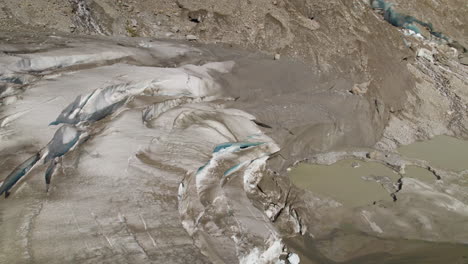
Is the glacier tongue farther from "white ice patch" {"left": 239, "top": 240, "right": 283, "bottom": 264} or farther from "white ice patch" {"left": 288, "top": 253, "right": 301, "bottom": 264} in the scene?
"white ice patch" {"left": 288, "top": 253, "right": 301, "bottom": 264}

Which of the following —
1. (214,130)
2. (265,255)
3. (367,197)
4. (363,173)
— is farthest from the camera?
(363,173)

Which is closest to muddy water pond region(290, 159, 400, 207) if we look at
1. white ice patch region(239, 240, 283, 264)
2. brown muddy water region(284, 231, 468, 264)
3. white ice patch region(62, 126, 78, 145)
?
brown muddy water region(284, 231, 468, 264)

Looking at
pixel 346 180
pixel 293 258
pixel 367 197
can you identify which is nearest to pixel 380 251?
pixel 367 197

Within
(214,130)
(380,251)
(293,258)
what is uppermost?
(214,130)

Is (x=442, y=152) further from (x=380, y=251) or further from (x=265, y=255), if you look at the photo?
(x=265, y=255)

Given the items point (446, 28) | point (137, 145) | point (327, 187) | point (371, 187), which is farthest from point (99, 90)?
point (446, 28)

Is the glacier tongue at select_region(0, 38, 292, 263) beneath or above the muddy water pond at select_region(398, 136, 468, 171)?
above

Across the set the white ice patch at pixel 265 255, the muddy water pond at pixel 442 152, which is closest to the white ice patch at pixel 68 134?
the white ice patch at pixel 265 255
